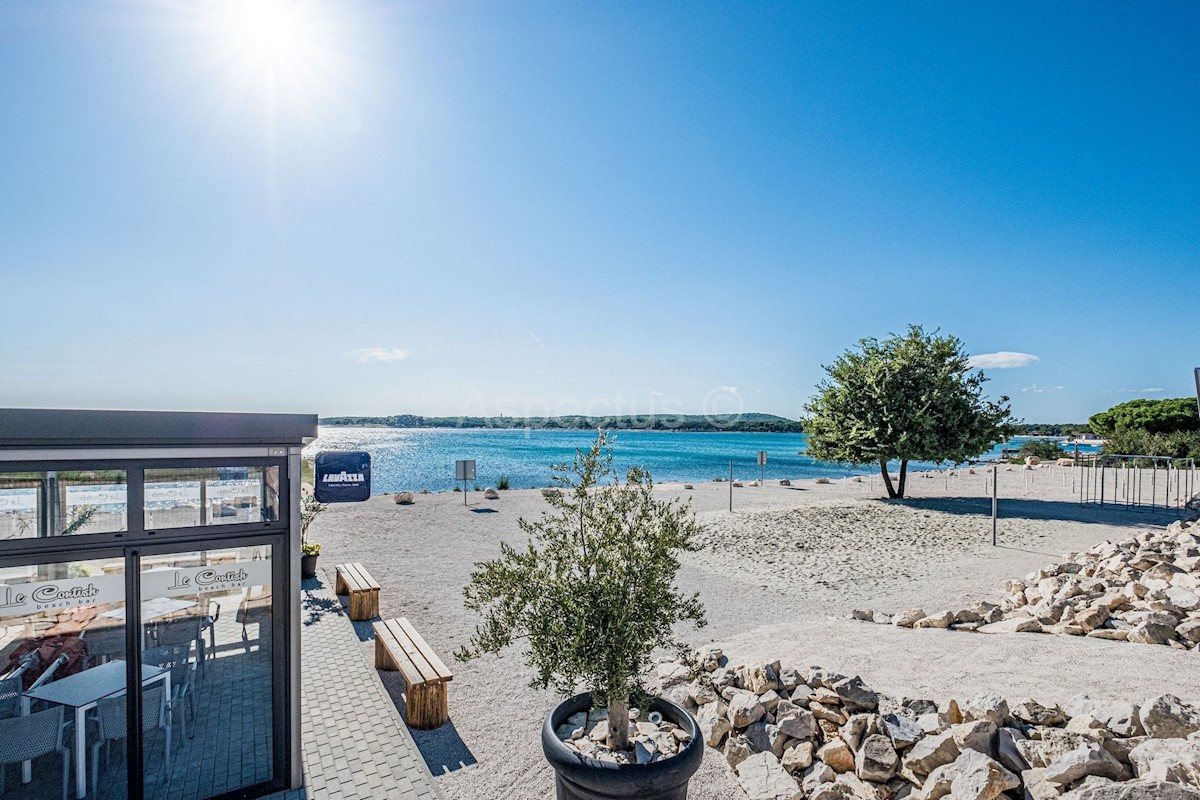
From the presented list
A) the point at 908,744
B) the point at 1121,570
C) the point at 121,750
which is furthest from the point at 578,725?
the point at 1121,570

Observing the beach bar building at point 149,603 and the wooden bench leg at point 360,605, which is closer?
the beach bar building at point 149,603

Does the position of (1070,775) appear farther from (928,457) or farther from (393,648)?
(928,457)

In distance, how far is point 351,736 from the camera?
5.04 meters

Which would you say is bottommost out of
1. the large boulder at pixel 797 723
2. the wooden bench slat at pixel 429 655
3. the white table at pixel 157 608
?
the wooden bench slat at pixel 429 655

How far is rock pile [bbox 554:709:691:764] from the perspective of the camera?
356 cm

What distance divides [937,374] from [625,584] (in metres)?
20.2

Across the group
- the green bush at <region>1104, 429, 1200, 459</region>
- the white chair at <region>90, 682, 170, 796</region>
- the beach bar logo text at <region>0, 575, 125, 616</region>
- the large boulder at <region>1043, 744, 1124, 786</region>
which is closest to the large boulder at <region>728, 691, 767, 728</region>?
the large boulder at <region>1043, 744, 1124, 786</region>

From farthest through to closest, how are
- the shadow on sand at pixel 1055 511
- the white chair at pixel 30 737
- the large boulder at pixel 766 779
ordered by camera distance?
1. the shadow on sand at pixel 1055 511
2. the large boulder at pixel 766 779
3. the white chair at pixel 30 737

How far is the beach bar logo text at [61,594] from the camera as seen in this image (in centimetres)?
353

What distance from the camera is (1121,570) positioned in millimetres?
8445

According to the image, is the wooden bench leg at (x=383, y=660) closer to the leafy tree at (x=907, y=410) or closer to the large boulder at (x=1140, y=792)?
the large boulder at (x=1140, y=792)

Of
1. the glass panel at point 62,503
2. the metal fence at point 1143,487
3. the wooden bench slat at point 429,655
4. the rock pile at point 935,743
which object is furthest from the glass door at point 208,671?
the metal fence at point 1143,487

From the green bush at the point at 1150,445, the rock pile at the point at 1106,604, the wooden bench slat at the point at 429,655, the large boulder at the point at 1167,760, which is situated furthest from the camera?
the green bush at the point at 1150,445

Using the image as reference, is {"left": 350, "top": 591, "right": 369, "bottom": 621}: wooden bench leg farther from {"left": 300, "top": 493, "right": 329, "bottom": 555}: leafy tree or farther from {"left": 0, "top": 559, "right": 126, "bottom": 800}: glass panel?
{"left": 0, "top": 559, "right": 126, "bottom": 800}: glass panel
